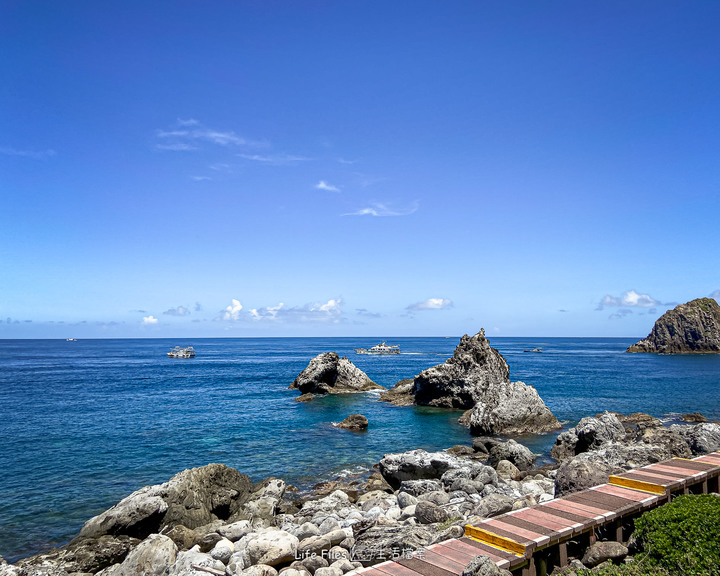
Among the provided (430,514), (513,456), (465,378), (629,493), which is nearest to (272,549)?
(430,514)

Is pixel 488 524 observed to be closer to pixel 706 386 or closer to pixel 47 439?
pixel 47 439

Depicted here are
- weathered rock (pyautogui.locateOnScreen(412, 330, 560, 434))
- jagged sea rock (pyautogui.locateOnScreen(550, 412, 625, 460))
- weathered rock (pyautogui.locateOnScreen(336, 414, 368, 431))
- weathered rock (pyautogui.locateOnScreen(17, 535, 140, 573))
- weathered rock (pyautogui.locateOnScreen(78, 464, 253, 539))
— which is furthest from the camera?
weathered rock (pyautogui.locateOnScreen(412, 330, 560, 434))

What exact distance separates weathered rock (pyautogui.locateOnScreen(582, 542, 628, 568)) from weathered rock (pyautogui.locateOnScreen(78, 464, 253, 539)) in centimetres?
1520

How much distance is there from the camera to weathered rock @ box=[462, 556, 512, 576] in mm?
9498

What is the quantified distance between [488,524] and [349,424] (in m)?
31.4

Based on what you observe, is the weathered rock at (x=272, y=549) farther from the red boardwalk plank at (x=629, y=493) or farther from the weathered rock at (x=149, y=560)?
the red boardwalk plank at (x=629, y=493)

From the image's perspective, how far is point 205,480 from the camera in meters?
22.3

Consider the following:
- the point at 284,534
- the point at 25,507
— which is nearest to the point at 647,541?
the point at 284,534

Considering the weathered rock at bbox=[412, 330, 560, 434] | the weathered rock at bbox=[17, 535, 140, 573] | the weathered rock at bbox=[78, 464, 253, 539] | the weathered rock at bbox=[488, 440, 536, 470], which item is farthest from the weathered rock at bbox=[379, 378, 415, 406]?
the weathered rock at bbox=[17, 535, 140, 573]

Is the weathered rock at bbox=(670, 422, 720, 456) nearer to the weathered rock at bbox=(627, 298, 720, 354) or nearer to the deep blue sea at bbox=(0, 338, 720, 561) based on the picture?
the deep blue sea at bbox=(0, 338, 720, 561)

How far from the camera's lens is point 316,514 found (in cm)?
2038

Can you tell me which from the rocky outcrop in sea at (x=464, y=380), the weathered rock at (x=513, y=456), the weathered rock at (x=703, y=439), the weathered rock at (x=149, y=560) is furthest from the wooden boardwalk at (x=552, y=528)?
the rocky outcrop in sea at (x=464, y=380)

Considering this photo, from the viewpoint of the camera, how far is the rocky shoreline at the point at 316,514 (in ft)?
45.8

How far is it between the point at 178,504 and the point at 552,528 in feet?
50.3
